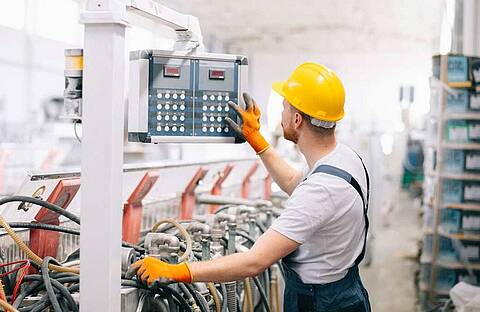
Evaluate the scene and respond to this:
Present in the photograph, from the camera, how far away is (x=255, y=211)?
10.7 ft

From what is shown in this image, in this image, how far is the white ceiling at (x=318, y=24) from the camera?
1024cm

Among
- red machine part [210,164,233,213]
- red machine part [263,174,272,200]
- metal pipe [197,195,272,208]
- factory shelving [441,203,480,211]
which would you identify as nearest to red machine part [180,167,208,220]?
metal pipe [197,195,272,208]

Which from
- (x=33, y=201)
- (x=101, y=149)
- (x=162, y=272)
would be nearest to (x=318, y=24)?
(x=33, y=201)

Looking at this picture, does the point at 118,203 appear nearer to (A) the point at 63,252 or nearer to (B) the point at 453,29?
(A) the point at 63,252

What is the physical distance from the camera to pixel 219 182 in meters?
3.99

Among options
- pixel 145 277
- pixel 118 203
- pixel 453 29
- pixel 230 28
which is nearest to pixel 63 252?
pixel 145 277

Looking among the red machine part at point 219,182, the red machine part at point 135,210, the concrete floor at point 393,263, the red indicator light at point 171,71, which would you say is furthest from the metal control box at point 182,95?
the concrete floor at point 393,263

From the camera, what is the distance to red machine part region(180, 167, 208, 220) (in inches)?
138

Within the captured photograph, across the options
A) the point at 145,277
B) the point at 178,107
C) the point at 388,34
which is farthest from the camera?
the point at 388,34

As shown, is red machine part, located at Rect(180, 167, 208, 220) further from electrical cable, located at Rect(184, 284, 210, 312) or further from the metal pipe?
electrical cable, located at Rect(184, 284, 210, 312)

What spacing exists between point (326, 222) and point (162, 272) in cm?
61

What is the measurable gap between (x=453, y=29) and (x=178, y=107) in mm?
4675

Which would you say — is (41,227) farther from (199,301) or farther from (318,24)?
(318,24)

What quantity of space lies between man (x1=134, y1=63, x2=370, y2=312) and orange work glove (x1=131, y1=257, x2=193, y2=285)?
0.16 m
